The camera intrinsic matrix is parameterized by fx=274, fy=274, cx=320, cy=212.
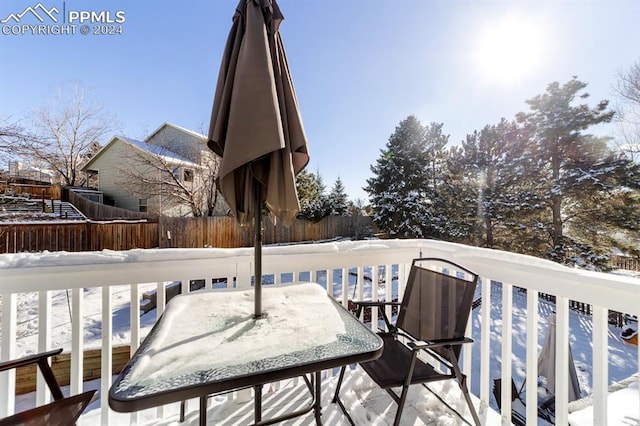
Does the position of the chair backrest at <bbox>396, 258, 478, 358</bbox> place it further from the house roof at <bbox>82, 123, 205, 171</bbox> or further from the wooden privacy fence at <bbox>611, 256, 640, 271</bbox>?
the house roof at <bbox>82, 123, 205, 171</bbox>

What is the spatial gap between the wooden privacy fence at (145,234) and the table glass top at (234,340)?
4.57m

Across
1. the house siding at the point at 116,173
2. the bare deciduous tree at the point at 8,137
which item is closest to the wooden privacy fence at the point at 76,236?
the bare deciduous tree at the point at 8,137

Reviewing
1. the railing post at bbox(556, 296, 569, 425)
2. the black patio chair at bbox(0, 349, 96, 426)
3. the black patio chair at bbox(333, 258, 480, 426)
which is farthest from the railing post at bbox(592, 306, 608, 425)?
the black patio chair at bbox(0, 349, 96, 426)

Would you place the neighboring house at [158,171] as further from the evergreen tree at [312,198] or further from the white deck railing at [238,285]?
the white deck railing at [238,285]

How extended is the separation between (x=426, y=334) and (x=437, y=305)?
23cm

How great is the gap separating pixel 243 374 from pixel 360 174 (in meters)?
15.6

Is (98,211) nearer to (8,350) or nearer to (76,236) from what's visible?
(76,236)

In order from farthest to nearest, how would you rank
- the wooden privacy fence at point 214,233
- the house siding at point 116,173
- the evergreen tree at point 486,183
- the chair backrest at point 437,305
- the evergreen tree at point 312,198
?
the evergreen tree at point 312,198 → the house siding at point 116,173 → the evergreen tree at point 486,183 → the wooden privacy fence at point 214,233 → the chair backrest at point 437,305

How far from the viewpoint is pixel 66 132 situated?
1018 centimetres

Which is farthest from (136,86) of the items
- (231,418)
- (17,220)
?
(231,418)

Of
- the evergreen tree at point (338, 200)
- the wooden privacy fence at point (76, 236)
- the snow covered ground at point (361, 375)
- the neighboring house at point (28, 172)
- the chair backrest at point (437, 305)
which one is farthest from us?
the evergreen tree at point (338, 200)

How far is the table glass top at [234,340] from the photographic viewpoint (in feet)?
2.78

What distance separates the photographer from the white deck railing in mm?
1443

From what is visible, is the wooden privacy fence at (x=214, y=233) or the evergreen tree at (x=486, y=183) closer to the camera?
the wooden privacy fence at (x=214, y=233)
